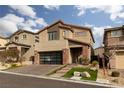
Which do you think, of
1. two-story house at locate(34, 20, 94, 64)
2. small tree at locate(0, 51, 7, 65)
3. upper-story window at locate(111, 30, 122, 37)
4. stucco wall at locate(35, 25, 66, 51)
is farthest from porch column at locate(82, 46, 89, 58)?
small tree at locate(0, 51, 7, 65)

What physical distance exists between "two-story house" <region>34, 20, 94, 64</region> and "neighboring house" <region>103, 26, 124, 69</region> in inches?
143

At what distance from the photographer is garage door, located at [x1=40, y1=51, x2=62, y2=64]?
34.2 meters

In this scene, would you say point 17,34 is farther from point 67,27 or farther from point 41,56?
point 67,27

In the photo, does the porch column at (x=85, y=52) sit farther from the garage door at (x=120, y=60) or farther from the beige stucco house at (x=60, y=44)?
the garage door at (x=120, y=60)

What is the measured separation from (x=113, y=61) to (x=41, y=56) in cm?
1369

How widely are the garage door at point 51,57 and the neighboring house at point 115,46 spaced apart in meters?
8.46

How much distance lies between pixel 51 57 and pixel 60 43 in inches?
119

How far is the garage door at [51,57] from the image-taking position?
34.2 metres

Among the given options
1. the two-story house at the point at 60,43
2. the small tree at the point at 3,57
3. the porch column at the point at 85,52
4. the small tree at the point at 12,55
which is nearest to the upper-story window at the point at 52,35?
the two-story house at the point at 60,43

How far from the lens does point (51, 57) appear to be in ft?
115

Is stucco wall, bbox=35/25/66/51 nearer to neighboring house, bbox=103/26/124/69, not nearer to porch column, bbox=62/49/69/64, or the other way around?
porch column, bbox=62/49/69/64

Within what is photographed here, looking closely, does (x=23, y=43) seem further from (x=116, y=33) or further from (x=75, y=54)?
(x=116, y=33)

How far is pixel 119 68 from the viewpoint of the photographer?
89.3ft
